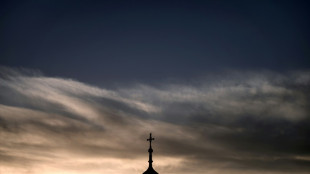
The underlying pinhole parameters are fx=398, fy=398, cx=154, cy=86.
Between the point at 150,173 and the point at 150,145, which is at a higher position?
the point at 150,145

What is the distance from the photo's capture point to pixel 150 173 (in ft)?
147

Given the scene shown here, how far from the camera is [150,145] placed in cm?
4606

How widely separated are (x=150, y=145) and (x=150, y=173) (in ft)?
10.6
